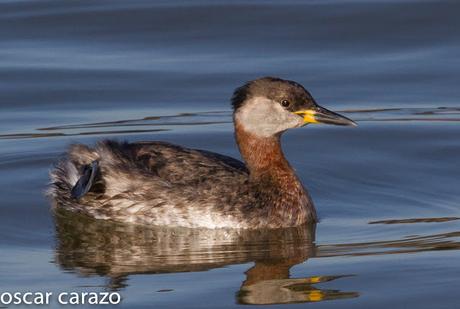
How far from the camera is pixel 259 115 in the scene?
1157 cm

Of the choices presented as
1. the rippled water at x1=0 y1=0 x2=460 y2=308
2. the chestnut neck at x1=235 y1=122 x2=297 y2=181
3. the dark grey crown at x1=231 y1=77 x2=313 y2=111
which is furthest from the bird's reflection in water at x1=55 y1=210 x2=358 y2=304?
the dark grey crown at x1=231 y1=77 x2=313 y2=111

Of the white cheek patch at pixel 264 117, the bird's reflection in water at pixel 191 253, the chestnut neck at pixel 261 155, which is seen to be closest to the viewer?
the bird's reflection in water at pixel 191 253

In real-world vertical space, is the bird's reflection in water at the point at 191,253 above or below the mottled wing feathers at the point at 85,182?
below

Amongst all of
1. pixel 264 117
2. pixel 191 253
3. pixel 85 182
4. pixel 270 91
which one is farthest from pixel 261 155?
pixel 191 253

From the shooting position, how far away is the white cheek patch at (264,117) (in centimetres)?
1155

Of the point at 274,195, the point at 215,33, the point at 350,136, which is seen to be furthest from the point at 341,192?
the point at 215,33

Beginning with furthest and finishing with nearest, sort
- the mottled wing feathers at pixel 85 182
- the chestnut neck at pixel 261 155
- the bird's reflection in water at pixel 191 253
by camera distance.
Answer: the chestnut neck at pixel 261 155 → the mottled wing feathers at pixel 85 182 → the bird's reflection in water at pixel 191 253

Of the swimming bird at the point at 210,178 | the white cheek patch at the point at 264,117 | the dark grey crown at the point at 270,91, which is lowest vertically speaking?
the swimming bird at the point at 210,178

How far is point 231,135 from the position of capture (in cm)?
1390

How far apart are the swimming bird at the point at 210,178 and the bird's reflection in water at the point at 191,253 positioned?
0.39 feet

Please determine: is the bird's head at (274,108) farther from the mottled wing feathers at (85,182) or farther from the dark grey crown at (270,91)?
Result: the mottled wing feathers at (85,182)

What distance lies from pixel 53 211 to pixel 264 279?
8.32 feet

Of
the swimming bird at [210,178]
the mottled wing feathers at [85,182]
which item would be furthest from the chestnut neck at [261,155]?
the mottled wing feathers at [85,182]

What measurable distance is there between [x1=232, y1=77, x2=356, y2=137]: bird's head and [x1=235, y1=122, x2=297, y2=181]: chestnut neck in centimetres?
8
